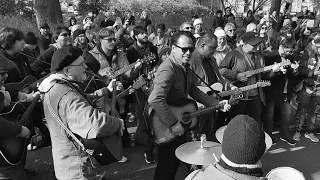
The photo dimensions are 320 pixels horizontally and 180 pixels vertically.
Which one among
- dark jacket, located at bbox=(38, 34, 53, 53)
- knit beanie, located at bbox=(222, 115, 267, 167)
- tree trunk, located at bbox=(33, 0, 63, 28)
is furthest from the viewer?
tree trunk, located at bbox=(33, 0, 63, 28)

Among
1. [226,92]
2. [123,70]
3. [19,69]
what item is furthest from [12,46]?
[226,92]

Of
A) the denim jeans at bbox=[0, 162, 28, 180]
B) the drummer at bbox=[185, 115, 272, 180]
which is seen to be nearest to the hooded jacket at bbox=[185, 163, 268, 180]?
the drummer at bbox=[185, 115, 272, 180]

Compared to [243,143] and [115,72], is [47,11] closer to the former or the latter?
[115,72]

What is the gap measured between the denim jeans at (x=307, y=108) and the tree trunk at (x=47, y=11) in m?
7.78

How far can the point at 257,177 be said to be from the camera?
1628mm

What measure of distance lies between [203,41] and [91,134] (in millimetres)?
2616

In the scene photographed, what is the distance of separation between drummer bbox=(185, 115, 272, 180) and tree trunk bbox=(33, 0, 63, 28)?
9.07m

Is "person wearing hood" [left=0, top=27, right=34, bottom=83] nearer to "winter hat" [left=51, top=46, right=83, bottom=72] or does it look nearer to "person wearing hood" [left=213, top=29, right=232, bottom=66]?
"winter hat" [left=51, top=46, right=83, bottom=72]

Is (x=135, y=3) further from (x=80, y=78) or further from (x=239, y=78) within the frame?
(x=80, y=78)

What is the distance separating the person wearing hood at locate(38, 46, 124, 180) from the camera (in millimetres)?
2498

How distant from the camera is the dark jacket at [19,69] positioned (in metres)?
3.89

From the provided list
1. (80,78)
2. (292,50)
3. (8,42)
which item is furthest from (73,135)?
(292,50)

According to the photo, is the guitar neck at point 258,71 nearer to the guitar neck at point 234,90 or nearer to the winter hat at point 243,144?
the guitar neck at point 234,90

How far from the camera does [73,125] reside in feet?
8.28
